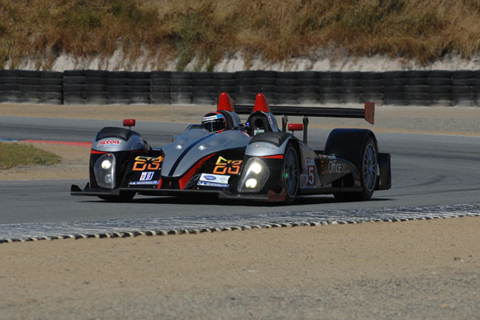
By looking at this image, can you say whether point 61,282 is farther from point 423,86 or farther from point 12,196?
point 423,86

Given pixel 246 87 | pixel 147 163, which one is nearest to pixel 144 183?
pixel 147 163

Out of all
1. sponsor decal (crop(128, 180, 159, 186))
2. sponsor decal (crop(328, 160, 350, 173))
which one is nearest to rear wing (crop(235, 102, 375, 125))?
sponsor decal (crop(328, 160, 350, 173))

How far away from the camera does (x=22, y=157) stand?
1825 cm

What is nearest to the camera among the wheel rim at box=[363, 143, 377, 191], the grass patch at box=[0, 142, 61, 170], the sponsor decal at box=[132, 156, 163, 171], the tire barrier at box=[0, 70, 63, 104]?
the sponsor decal at box=[132, 156, 163, 171]

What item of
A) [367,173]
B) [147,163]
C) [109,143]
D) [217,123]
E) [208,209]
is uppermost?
[217,123]

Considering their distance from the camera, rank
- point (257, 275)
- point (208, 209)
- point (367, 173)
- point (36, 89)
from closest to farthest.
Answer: point (257, 275) < point (208, 209) < point (367, 173) < point (36, 89)

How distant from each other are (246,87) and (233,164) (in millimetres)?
23448

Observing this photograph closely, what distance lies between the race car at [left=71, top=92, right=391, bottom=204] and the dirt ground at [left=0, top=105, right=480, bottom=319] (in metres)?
1.98

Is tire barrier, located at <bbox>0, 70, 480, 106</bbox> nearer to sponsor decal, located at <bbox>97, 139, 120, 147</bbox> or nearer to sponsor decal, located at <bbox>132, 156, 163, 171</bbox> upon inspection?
sponsor decal, located at <bbox>97, 139, 120, 147</bbox>

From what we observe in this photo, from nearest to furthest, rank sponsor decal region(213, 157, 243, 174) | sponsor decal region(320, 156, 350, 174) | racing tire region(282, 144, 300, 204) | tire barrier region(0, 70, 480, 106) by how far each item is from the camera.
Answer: sponsor decal region(213, 157, 243, 174)
racing tire region(282, 144, 300, 204)
sponsor decal region(320, 156, 350, 174)
tire barrier region(0, 70, 480, 106)

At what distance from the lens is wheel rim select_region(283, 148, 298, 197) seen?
10.5m

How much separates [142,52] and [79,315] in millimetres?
40361

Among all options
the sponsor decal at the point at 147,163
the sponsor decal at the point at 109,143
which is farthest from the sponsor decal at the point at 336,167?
the sponsor decal at the point at 109,143

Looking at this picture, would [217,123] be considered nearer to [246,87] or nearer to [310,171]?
[310,171]
